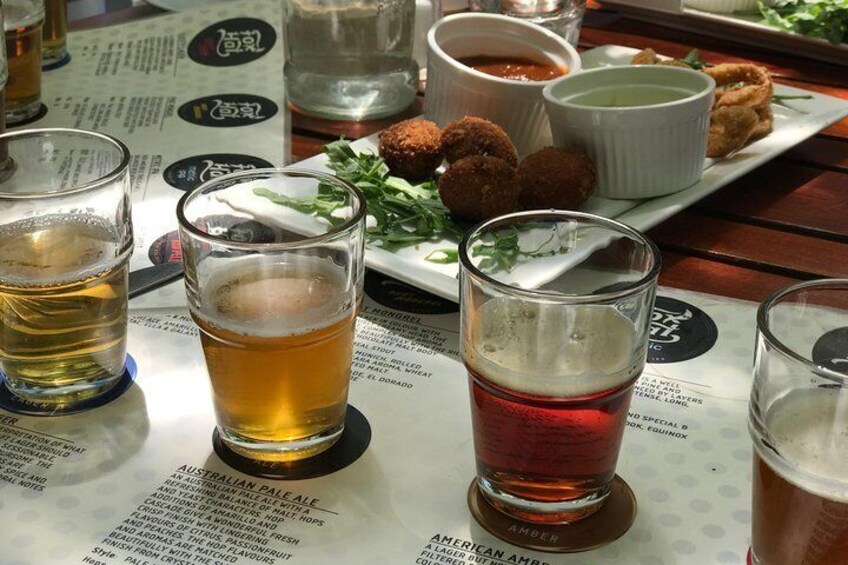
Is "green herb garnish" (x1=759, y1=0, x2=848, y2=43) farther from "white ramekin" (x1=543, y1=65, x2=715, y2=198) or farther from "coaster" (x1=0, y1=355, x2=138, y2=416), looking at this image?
"coaster" (x1=0, y1=355, x2=138, y2=416)

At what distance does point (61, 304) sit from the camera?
905 mm

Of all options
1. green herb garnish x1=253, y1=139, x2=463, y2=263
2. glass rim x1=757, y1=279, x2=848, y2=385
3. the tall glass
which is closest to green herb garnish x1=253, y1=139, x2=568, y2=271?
green herb garnish x1=253, y1=139, x2=463, y2=263

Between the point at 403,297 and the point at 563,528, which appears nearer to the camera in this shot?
the point at 563,528

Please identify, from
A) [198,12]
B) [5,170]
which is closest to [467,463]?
[5,170]

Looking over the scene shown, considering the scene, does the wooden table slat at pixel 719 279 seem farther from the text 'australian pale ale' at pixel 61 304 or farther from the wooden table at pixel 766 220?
the text 'australian pale ale' at pixel 61 304

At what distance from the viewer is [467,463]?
870mm

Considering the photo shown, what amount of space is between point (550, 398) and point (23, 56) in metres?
1.02

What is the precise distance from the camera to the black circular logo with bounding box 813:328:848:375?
0.72 m

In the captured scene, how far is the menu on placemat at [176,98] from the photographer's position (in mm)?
1353

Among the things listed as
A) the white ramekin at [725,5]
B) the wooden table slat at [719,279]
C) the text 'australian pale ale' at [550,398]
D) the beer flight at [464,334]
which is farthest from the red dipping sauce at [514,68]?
the text 'australian pale ale' at [550,398]

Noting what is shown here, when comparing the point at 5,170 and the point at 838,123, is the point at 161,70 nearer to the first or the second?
the point at 5,170

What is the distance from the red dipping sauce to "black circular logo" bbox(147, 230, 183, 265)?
18.4 inches

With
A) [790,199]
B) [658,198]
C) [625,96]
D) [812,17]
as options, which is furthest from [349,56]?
[812,17]

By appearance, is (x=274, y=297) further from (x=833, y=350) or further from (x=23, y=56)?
(x=23, y=56)
